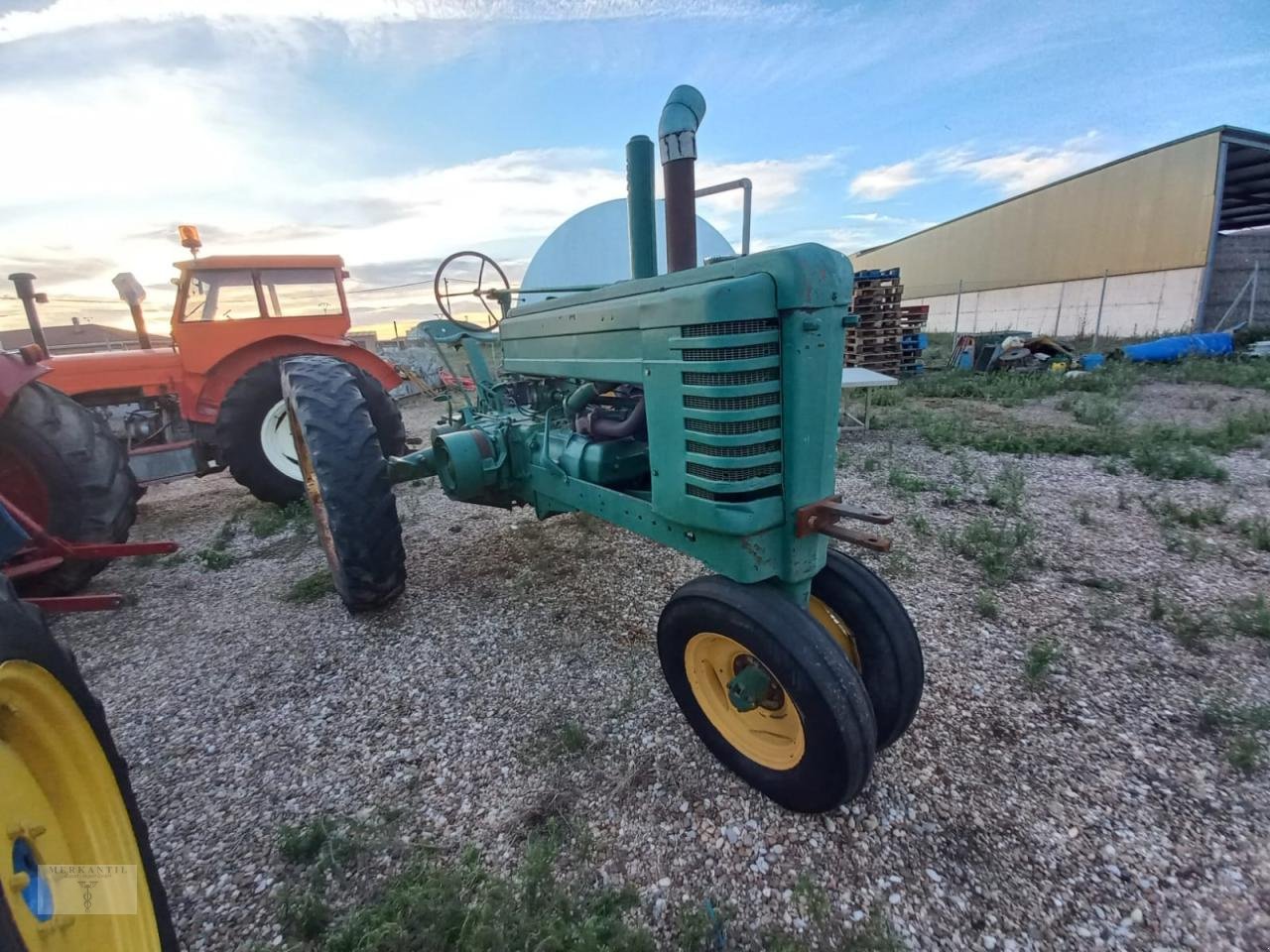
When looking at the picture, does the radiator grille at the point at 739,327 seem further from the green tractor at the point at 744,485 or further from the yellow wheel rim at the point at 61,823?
the yellow wheel rim at the point at 61,823

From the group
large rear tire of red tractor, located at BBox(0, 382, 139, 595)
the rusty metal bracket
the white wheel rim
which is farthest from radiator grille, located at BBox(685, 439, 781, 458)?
the white wheel rim

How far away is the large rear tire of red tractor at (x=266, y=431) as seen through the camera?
4438 millimetres

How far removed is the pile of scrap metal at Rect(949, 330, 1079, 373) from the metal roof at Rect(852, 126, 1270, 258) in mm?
6715

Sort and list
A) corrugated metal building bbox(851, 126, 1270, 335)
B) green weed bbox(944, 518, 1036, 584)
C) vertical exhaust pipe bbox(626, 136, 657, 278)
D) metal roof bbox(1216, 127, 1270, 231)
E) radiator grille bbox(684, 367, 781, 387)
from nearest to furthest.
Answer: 1. radiator grille bbox(684, 367, 781, 387)
2. vertical exhaust pipe bbox(626, 136, 657, 278)
3. green weed bbox(944, 518, 1036, 584)
4. metal roof bbox(1216, 127, 1270, 231)
5. corrugated metal building bbox(851, 126, 1270, 335)

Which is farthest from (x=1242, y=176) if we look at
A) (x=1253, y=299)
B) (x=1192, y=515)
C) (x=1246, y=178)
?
(x=1192, y=515)

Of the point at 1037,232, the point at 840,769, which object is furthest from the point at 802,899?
the point at 1037,232

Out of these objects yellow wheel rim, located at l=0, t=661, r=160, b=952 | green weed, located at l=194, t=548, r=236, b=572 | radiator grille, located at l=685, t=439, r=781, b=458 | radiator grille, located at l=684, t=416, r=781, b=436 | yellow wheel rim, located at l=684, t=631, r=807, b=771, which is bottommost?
green weed, located at l=194, t=548, r=236, b=572

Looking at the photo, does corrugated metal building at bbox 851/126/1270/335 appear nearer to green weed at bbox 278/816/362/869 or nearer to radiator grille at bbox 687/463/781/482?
radiator grille at bbox 687/463/781/482

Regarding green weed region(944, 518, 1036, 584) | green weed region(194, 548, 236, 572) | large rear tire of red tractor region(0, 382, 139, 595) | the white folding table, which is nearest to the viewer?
large rear tire of red tractor region(0, 382, 139, 595)

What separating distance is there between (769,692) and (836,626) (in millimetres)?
440

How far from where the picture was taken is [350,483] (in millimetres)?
2672

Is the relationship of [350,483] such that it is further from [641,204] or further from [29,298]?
[29,298]

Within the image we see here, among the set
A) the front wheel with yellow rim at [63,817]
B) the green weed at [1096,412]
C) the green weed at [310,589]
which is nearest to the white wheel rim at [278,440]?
the green weed at [310,589]

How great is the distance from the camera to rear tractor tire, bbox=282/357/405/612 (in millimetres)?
2664
